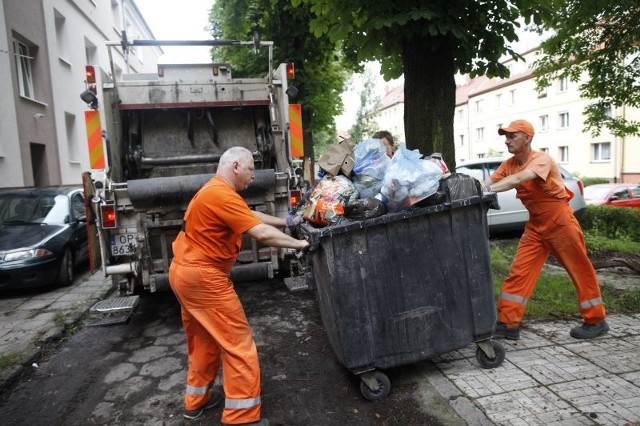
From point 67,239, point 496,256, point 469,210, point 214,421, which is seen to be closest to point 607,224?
point 496,256

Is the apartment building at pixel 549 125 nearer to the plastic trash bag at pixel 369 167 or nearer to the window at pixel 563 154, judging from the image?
the window at pixel 563 154

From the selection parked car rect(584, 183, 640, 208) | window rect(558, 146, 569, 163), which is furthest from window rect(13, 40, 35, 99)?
window rect(558, 146, 569, 163)

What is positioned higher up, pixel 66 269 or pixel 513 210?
pixel 513 210

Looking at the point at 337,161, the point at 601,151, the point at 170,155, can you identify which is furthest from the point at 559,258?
the point at 601,151

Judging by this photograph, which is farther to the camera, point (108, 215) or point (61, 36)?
point (61, 36)

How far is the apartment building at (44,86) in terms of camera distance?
9.50m

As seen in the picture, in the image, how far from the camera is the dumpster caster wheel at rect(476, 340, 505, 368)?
3027mm

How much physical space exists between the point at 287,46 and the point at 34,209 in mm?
6024

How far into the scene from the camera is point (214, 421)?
2693mm

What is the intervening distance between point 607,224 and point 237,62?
8.61 metres

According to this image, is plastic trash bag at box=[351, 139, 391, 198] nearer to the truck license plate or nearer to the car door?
the truck license plate

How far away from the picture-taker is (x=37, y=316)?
4914 mm

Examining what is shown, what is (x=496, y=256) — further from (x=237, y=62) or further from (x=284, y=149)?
(x=237, y=62)

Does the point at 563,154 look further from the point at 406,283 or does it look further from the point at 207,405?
the point at 207,405
